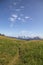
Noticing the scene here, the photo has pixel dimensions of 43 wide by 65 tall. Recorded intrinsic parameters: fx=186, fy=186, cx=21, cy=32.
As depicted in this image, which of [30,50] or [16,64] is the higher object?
[30,50]

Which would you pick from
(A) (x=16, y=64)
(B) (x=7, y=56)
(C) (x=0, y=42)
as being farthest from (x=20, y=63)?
(C) (x=0, y=42)

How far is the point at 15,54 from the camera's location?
30.7 meters

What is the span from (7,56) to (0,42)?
8.32 metres

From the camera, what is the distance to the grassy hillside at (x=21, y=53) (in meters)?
27.8

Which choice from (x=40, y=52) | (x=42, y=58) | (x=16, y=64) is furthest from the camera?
(x=40, y=52)

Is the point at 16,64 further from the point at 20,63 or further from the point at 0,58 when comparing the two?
the point at 0,58

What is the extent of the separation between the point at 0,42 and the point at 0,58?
929cm

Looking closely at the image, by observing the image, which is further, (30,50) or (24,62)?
(30,50)

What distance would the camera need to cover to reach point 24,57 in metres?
29.4

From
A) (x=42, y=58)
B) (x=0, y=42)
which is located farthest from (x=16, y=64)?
(x=0, y=42)

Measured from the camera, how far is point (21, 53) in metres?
31.1

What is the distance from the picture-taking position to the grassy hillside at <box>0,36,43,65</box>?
91.2 feet

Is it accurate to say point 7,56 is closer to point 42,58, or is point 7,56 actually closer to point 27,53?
point 27,53

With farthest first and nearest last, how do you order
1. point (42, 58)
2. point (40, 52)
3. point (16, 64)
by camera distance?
point (40, 52), point (42, 58), point (16, 64)
